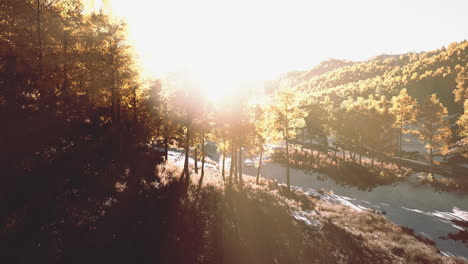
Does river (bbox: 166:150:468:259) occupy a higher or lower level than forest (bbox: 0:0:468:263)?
lower

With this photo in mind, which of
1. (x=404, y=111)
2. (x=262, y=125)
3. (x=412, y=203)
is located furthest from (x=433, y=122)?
(x=262, y=125)

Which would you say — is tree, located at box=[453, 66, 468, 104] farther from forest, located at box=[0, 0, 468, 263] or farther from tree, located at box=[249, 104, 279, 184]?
tree, located at box=[249, 104, 279, 184]

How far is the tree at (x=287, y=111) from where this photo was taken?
81.5ft

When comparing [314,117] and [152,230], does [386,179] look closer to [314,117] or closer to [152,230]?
[314,117]

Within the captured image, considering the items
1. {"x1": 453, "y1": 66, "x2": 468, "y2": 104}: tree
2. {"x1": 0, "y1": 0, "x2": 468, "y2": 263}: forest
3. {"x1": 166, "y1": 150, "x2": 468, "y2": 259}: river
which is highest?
{"x1": 453, "y1": 66, "x2": 468, "y2": 104}: tree

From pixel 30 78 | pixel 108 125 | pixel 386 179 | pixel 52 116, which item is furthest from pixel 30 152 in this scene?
pixel 386 179

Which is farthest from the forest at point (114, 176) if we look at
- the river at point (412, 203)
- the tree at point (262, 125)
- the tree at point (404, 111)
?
the tree at point (404, 111)

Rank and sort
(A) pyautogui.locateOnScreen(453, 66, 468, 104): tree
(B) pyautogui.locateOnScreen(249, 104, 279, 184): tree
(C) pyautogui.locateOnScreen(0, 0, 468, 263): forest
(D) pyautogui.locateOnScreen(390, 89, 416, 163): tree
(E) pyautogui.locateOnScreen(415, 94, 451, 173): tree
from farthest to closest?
1. (A) pyautogui.locateOnScreen(453, 66, 468, 104): tree
2. (D) pyautogui.locateOnScreen(390, 89, 416, 163): tree
3. (E) pyautogui.locateOnScreen(415, 94, 451, 173): tree
4. (B) pyautogui.locateOnScreen(249, 104, 279, 184): tree
5. (C) pyautogui.locateOnScreen(0, 0, 468, 263): forest

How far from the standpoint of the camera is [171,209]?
37.7 feet

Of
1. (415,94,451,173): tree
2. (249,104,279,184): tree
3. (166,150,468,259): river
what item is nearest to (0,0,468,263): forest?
(249,104,279,184): tree

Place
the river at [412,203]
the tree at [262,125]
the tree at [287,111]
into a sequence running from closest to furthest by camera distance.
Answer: the river at [412,203] < the tree at [287,111] < the tree at [262,125]

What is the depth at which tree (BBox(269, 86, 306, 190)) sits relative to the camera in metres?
24.8

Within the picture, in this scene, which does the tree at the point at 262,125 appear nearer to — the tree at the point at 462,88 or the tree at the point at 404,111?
the tree at the point at 404,111

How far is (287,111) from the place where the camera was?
25234 mm
